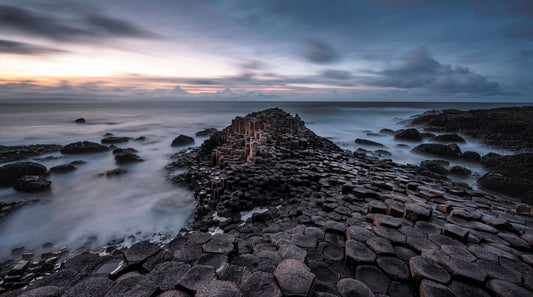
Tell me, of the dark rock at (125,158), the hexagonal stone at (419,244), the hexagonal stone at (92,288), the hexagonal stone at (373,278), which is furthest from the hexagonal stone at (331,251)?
the dark rock at (125,158)

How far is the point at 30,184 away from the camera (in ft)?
24.9

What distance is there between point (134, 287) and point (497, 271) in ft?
11.9

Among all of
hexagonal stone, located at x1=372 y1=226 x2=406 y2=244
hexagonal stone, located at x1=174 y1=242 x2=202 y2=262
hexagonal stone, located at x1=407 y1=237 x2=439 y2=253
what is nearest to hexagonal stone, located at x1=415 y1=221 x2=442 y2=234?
hexagonal stone, located at x1=407 y1=237 x2=439 y2=253

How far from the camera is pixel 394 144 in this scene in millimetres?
14641

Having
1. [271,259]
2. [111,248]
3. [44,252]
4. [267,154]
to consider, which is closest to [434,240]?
[271,259]

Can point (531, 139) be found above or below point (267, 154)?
above

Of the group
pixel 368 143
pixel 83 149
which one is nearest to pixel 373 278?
pixel 368 143

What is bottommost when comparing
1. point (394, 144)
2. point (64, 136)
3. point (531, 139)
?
point (64, 136)

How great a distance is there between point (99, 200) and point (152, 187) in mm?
1659

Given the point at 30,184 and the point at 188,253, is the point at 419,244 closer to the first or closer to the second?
the point at 188,253

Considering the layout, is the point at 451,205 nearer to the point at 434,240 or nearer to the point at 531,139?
the point at 434,240

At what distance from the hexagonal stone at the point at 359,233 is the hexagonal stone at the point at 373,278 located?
419 millimetres

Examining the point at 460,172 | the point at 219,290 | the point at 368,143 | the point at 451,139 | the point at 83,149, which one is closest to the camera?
the point at 219,290

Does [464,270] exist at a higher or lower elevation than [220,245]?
higher
